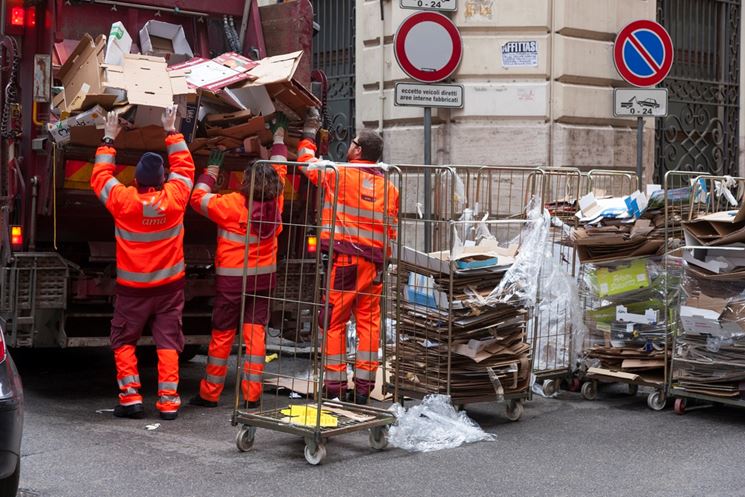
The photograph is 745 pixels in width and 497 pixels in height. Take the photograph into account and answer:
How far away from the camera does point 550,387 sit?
795 centimetres

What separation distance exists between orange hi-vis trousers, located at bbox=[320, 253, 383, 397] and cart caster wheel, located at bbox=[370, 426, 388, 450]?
87 cm

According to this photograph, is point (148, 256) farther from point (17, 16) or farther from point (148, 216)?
point (17, 16)

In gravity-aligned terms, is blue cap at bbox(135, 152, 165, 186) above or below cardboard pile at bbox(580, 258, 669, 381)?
above

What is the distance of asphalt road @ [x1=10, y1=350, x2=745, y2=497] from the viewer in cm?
544

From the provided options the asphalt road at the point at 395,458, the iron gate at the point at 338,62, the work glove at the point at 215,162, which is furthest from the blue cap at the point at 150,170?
the iron gate at the point at 338,62

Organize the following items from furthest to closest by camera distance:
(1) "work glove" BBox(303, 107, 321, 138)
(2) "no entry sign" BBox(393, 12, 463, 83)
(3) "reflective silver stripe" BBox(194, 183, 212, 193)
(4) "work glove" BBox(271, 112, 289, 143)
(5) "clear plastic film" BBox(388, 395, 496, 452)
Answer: (2) "no entry sign" BBox(393, 12, 463, 83)
(1) "work glove" BBox(303, 107, 321, 138)
(4) "work glove" BBox(271, 112, 289, 143)
(3) "reflective silver stripe" BBox(194, 183, 212, 193)
(5) "clear plastic film" BBox(388, 395, 496, 452)

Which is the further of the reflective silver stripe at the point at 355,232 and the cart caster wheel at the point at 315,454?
the reflective silver stripe at the point at 355,232

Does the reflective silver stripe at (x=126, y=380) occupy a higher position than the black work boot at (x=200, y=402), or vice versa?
the reflective silver stripe at (x=126, y=380)

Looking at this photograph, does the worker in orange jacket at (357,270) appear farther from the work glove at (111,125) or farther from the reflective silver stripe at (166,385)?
the work glove at (111,125)

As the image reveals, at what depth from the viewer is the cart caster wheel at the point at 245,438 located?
6.08 meters

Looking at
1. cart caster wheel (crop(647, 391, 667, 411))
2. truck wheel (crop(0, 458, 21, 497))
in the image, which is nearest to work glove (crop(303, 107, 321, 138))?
cart caster wheel (crop(647, 391, 667, 411))

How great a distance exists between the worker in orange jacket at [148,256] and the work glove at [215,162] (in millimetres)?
204

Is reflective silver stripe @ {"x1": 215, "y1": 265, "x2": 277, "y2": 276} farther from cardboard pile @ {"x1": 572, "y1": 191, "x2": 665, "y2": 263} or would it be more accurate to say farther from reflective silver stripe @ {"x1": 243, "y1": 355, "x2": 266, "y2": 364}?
cardboard pile @ {"x1": 572, "y1": 191, "x2": 665, "y2": 263}

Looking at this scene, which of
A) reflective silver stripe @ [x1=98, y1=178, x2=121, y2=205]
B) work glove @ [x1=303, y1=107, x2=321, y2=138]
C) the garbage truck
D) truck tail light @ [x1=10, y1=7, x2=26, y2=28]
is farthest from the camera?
work glove @ [x1=303, y1=107, x2=321, y2=138]
